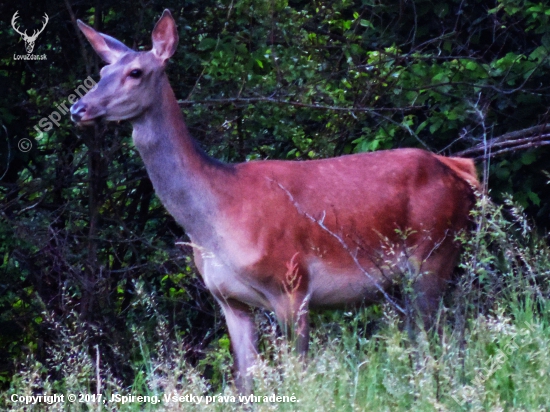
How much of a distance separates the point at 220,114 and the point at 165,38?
1.70 m

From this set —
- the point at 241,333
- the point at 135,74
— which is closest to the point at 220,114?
the point at 135,74

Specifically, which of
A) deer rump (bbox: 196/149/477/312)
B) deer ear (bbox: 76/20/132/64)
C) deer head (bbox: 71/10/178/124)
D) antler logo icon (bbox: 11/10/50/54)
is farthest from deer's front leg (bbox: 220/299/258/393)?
antler logo icon (bbox: 11/10/50/54)

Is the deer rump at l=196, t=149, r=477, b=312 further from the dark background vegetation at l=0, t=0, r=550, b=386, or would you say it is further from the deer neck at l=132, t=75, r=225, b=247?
the dark background vegetation at l=0, t=0, r=550, b=386

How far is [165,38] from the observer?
6738mm

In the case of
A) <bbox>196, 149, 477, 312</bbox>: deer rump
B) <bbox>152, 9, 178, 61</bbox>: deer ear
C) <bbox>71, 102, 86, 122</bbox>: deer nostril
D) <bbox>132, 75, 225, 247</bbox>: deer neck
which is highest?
<bbox>152, 9, 178, 61</bbox>: deer ear

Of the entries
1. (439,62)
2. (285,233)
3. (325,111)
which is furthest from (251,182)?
(439,62)

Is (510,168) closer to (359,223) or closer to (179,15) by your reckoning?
(359,223)

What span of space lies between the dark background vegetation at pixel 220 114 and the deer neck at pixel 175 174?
1.44 metres

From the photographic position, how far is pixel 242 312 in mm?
6641

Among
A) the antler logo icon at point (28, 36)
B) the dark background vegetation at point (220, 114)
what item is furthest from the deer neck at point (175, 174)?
the antler logo icon at point (28, 36)

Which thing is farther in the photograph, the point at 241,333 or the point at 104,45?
the point at 104,45

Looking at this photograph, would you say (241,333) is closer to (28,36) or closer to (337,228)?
(337,228)

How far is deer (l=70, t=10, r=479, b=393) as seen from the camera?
632 centimetres

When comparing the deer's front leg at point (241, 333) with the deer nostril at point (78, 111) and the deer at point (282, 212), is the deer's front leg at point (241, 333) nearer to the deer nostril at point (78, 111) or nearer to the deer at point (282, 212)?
the deer at point (282, 212)
